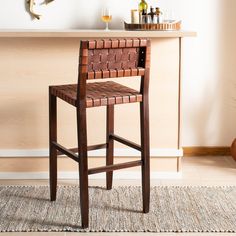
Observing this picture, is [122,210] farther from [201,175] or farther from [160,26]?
[160,26]

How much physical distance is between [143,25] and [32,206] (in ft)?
4.03

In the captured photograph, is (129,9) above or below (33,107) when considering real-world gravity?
above

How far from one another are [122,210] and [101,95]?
64cm

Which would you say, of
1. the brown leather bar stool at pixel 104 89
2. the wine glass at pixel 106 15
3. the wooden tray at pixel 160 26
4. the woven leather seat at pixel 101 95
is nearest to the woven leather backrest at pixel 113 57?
the brown leather bar stool at pixel 104 89

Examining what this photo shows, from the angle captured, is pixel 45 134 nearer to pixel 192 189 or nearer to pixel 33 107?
pixel 33 107

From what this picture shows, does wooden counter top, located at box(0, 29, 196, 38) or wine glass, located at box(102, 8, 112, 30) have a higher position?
wine glass, located at box(102, 8, 112, 30)

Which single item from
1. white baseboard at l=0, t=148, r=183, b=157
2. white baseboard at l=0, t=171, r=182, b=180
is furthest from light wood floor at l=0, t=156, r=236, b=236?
white baseboard at l=0, t=148, r=183, b=157

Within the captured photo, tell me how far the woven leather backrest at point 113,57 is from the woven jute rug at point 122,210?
732 mm

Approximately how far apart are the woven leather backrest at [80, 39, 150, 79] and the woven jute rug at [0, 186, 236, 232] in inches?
28.8

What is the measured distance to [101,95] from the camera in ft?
9.38

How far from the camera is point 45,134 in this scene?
139 inches

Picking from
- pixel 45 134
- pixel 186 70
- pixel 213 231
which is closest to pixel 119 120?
pixel 45 134

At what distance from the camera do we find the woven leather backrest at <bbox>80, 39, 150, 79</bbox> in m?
2.72

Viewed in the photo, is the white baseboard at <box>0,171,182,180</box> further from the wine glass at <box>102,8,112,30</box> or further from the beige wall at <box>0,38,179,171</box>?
the wine glass at <box>102,8,112,30</box>
